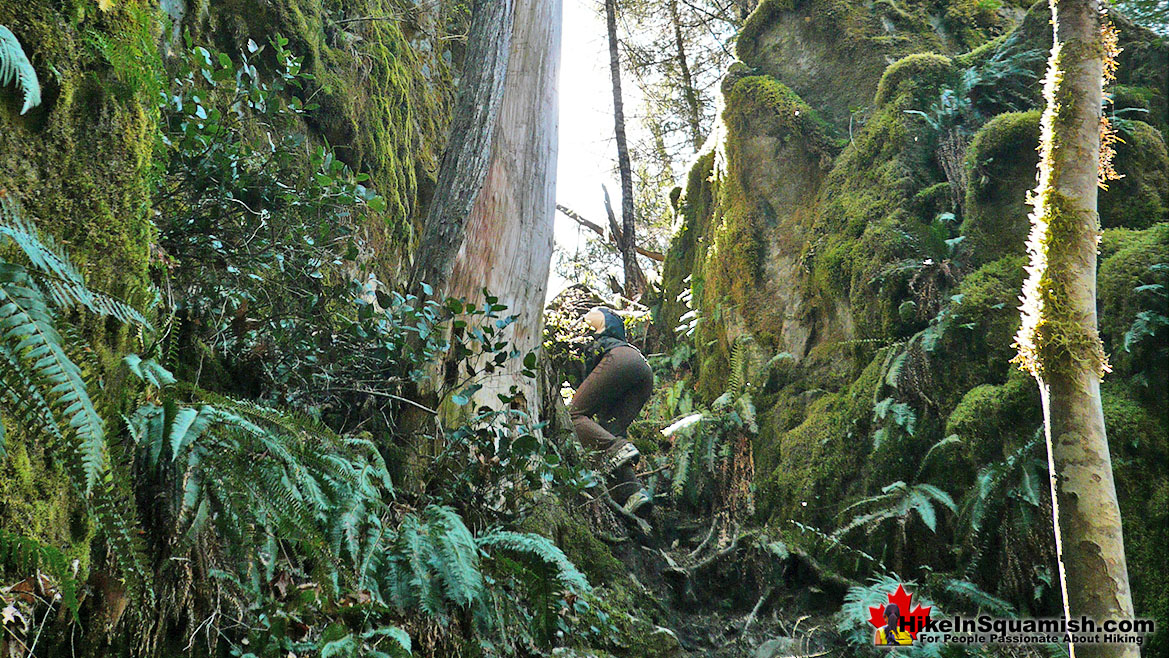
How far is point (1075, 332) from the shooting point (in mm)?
3055

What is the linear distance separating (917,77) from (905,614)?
5.58m

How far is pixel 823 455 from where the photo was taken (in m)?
6.20

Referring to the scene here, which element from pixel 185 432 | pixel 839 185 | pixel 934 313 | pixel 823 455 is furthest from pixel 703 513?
pixel 185 432

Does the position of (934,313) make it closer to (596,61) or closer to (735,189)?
(735,189)

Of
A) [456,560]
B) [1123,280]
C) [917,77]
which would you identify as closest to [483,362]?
[456,560]

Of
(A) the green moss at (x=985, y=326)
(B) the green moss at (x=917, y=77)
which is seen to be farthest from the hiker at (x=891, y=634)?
(B) the green moss at (x=917, y=77)

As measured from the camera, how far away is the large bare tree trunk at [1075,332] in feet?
9.32

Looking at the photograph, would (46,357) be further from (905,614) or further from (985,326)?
(985,326)

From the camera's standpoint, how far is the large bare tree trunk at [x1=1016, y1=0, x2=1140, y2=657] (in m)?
2.84

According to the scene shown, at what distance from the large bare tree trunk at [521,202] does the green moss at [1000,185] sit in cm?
374

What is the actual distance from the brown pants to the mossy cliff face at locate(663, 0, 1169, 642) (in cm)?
119

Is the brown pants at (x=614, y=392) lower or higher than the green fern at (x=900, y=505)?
higher

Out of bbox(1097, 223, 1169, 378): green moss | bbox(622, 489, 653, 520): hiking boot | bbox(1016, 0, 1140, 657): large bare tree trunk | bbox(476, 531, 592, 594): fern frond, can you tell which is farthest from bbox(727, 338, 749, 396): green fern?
bbox(476, 531, 592, 594): fern frond

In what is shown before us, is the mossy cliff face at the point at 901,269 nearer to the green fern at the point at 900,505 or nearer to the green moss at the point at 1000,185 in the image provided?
the green moss at the point at 1000,185
